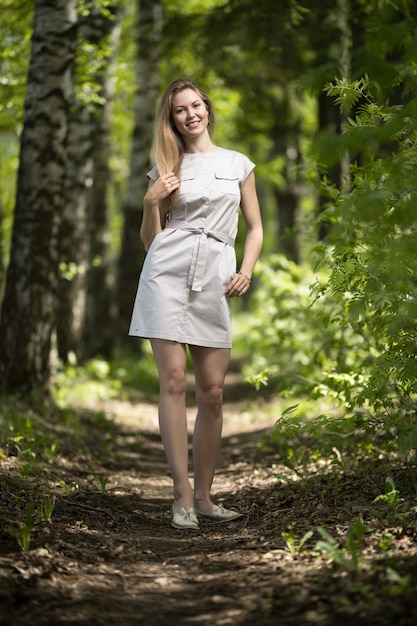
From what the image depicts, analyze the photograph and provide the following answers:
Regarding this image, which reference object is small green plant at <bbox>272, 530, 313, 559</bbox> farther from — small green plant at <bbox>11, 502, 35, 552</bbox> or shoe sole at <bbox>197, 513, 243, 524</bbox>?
small green plant at <bbox>11, 502, 35, 552</bbox>

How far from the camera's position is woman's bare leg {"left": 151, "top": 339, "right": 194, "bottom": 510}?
4355 millimetres

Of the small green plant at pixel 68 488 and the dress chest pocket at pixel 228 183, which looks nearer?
the dress chest pocket at pixel 228 183

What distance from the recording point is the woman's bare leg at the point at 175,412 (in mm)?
4355

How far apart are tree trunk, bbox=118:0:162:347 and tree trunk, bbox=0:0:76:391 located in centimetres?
A: 599

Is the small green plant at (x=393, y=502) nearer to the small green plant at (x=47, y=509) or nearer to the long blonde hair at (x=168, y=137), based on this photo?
the small green plant at (x=47, y=509)

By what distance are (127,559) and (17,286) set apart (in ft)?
13.7

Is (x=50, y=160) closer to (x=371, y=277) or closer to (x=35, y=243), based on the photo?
(x=35, y=243)

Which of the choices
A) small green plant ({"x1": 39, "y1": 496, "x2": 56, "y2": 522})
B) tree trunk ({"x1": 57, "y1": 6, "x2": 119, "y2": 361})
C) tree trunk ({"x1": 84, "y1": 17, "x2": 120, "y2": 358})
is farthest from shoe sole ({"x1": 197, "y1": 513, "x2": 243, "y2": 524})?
tree trunk ({"x1": 84, "y1": 17, "x2": 120, "y2": 358})

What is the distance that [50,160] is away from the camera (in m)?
7.38

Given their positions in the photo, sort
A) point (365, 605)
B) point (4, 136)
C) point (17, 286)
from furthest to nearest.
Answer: point (4, 136), point (17, 286), point (365, 605)

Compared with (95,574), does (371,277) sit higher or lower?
higher

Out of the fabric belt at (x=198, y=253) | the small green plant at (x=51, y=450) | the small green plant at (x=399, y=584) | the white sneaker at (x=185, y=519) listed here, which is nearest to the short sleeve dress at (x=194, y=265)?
the fabric belt at (x=198, y=253)

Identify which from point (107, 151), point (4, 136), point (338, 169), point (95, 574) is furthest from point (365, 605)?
point (4, 136)

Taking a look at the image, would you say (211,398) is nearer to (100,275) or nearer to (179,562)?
(179,562)
